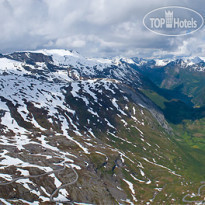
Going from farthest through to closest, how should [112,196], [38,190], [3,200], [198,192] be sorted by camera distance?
[198,192]
[112,196]
[38,190]
[3,200]

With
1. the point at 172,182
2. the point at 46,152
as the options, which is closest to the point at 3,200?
the point at 46,152

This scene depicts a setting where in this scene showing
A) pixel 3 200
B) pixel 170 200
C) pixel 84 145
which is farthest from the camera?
pixel 84 145

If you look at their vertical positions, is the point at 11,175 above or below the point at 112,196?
above

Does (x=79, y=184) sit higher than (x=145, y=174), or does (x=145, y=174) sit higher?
(x=79, y=184)

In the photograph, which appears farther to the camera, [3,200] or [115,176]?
[115,176]

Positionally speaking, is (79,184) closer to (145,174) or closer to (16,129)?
(145,174)

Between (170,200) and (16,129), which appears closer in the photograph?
(170,200)

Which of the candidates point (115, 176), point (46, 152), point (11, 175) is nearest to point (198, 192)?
point (115, 176)

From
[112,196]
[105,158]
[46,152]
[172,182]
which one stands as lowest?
[172,182]

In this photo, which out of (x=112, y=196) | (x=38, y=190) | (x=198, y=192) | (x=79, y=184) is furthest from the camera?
(x=198, y=192)

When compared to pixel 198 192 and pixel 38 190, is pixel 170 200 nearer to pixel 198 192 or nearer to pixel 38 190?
pixel 198 192
